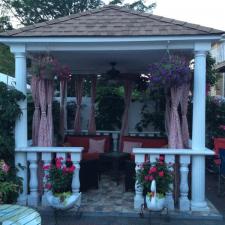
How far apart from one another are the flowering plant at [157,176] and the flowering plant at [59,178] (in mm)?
1052

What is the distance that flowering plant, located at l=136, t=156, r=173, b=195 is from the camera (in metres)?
5.03

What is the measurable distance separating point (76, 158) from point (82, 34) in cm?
197

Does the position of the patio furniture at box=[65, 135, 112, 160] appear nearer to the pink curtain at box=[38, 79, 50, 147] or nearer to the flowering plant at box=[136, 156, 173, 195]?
the pink curtain at box=[38, 79, 50, 147]

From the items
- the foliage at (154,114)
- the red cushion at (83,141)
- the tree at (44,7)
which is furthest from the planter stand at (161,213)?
the tree at (44,7)

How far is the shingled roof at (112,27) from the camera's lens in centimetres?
544

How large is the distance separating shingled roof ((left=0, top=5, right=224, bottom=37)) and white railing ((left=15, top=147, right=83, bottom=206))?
1.82 metres

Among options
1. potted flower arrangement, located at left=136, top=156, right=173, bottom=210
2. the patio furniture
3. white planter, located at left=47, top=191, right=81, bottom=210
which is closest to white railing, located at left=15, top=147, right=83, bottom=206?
white planter, located at left=47, top=191, right=81, bottom=210

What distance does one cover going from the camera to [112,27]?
18.8ft

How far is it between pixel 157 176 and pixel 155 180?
Result: 0.06 m

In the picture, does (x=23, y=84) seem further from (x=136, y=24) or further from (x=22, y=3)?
(x=22, y=3)

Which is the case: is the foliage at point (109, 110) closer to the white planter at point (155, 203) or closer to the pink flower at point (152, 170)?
the pink flower at point (152, 170)

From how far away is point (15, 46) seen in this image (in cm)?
562

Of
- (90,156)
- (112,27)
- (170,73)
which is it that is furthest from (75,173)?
(112,27)

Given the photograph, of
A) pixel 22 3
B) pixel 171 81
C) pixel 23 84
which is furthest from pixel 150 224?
pixel 22 3
